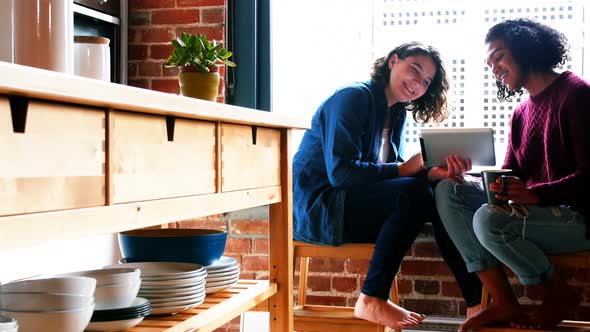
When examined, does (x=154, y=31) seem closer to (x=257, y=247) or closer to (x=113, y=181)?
(x=257, y=247)

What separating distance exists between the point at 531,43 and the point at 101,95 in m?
1.95

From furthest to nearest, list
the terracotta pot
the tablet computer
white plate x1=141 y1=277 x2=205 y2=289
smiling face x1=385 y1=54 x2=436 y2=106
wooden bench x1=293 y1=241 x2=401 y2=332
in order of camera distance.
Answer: smiling face x1=385 y1=54 x2=436 y2=106 → wooden bench x1=293 y1=241 x2=401 y2=332 → the tablet computer → the terracotta pot → white plate x1=141 y1=277 x2=205 y2=289

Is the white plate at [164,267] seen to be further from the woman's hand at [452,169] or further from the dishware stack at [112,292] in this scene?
the woman's hand at [452,169]

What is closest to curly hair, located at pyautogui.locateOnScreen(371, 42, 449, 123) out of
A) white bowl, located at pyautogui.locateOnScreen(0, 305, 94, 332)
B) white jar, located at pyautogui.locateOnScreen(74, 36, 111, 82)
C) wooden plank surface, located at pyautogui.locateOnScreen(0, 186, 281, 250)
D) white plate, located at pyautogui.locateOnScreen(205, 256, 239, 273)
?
white plate, located at pyautogui.locateOnScreen(205, 256, 239, 273)

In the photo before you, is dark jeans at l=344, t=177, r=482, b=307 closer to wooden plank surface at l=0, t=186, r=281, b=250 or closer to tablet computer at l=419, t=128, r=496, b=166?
tablet computer at l=419, t=128, r=496, b=166

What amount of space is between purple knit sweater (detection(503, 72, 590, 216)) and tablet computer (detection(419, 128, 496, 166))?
0.18m

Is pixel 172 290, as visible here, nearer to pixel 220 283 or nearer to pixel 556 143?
pixel 220 283

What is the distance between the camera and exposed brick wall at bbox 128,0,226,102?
11.1 feet

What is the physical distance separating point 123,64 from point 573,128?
1.90 metres

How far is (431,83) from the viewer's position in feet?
9.98

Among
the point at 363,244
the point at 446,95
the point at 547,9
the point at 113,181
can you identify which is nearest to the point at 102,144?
the point at 113,181

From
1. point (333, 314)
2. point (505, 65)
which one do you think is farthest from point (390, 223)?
point (505, 65)

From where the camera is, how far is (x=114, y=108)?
4.29ft

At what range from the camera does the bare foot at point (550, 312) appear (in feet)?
8.56
